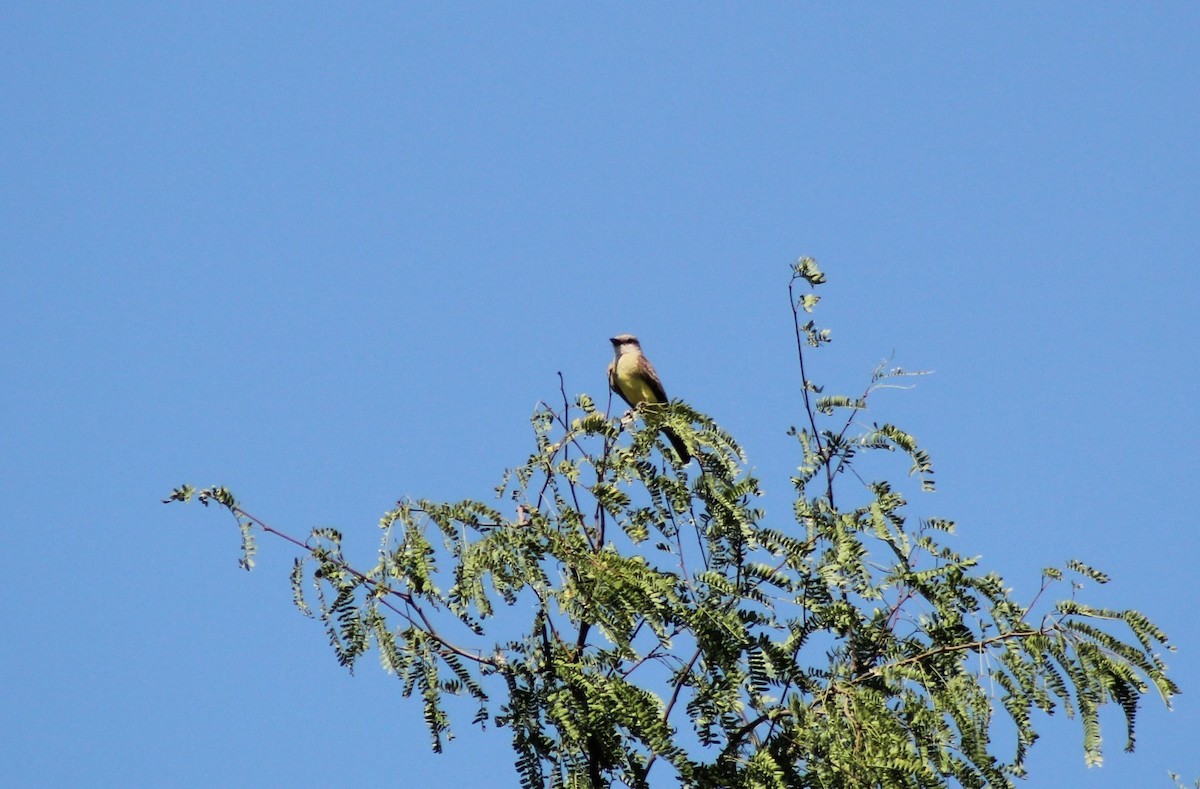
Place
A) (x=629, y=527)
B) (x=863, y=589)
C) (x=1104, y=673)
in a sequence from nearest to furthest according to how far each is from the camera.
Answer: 1. (x=1104, y=673)
2. (x=863, y=589)
3. (x=629, y=527)

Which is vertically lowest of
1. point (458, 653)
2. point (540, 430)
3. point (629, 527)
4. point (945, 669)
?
point (945, 669)

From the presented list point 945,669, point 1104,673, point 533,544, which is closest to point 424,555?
point 533,544

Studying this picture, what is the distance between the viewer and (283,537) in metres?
5.31

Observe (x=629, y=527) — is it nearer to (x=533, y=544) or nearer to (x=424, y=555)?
(x=533, y=544)

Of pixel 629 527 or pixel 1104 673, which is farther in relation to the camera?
pixel 629 527

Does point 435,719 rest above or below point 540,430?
below

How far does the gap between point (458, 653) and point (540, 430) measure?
97 cm

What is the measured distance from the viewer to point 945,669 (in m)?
5.47

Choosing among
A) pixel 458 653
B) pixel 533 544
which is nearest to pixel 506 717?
pixel 458 653

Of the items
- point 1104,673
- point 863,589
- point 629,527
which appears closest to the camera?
point 1104,673

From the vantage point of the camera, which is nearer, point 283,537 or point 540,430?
point 283,537

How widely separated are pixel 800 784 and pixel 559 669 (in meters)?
0.95

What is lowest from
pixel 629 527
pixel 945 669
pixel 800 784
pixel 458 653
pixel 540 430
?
pixel 800 784

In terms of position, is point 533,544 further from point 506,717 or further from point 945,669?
point 945,669
